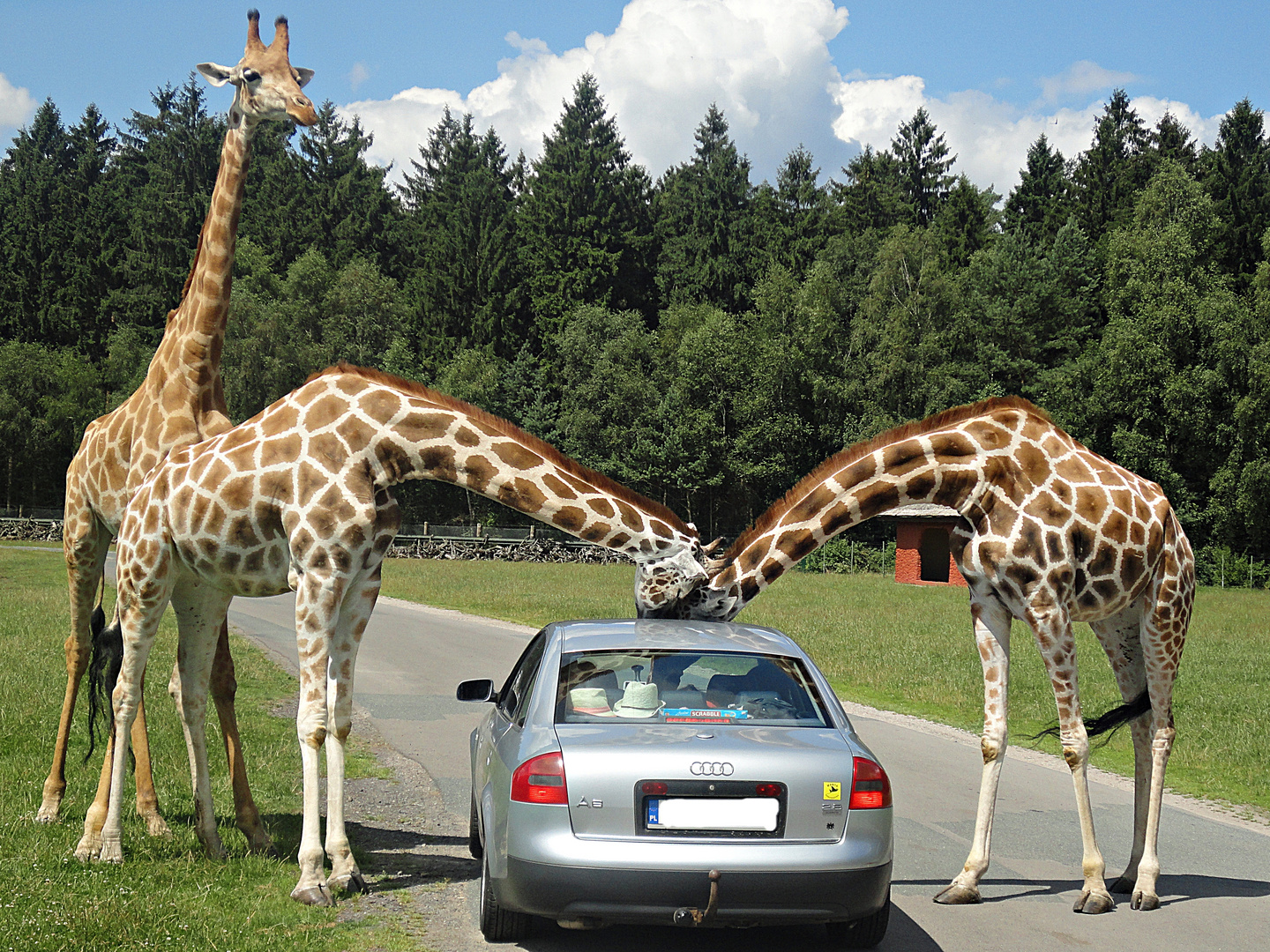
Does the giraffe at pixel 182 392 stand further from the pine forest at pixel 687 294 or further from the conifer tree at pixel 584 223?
the conifer tree at pixel 584 223

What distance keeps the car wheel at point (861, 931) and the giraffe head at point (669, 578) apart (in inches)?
81.3

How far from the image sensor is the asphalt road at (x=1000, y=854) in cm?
553

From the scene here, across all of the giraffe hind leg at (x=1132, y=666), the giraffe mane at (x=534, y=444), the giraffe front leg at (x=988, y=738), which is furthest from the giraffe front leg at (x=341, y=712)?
the giraffe hind leg at (x=1132, y=666)

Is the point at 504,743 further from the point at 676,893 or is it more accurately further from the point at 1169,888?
the point at 1169,888

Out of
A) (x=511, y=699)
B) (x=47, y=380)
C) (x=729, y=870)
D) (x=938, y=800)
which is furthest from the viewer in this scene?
(x=47, y=380)

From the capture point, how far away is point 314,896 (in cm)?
582

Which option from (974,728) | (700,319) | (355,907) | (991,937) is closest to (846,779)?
(991,937)

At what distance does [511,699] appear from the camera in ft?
20.0

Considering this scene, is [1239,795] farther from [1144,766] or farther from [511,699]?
[511,699]

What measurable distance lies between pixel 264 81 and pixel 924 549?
3932 centimetres

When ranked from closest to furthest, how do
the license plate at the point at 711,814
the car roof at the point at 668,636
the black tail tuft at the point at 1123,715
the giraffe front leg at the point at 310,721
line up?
the license plate at the point at 711,814 → the car roof at the point at 668,636 → the giraffe front leg at the point at 310,721 → the black tail tuft at the point at 1123,715

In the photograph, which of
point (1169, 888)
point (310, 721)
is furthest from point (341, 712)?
point (1169, 888)

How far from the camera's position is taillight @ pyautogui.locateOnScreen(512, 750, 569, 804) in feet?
15.2

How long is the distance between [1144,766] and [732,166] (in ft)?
236
